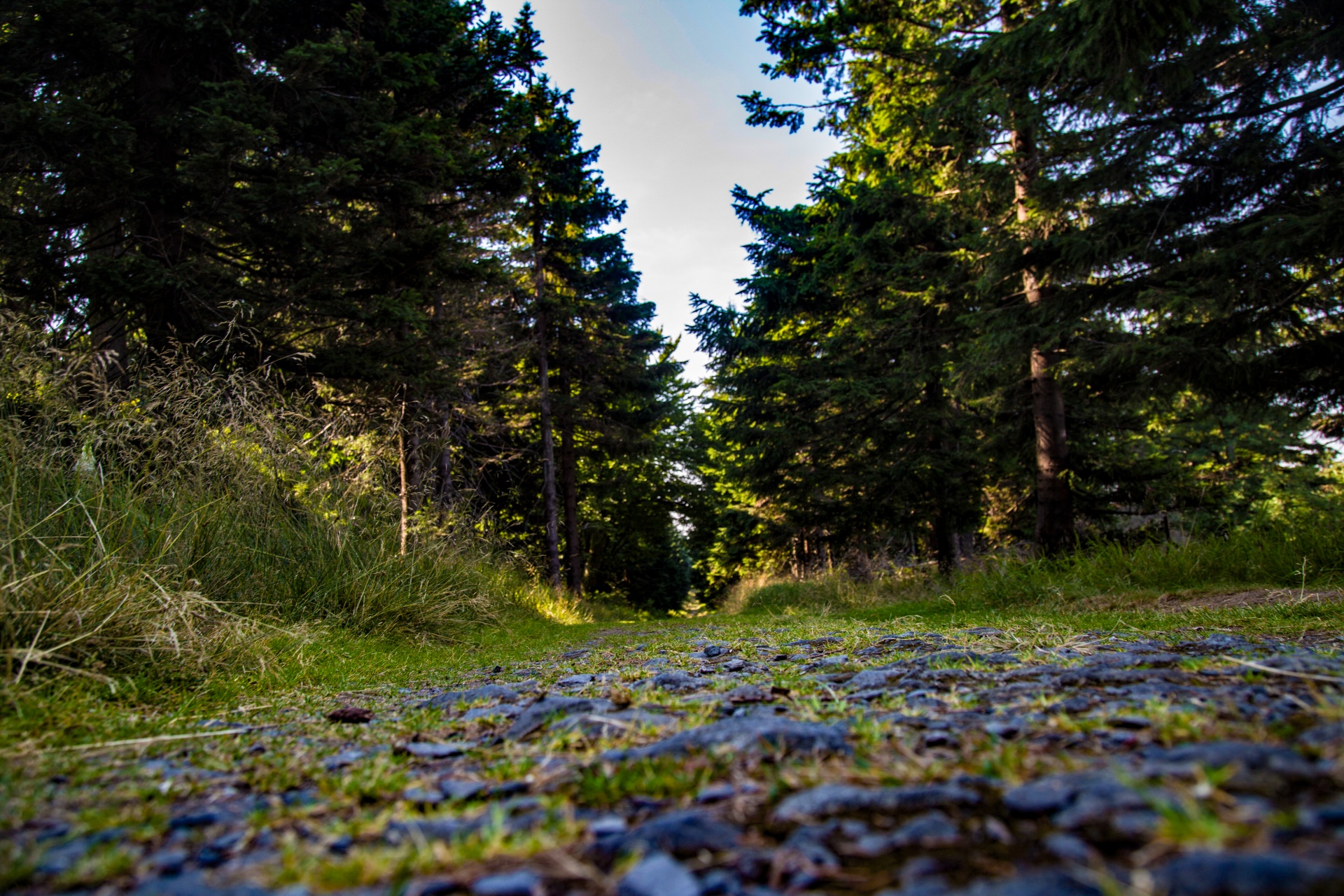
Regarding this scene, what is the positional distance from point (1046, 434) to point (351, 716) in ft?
30.7

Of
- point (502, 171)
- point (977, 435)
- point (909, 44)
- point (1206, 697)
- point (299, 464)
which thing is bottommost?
point (1206, 697)

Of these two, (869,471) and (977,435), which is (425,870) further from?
(977,435)

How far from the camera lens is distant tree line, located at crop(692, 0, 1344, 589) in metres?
5.88

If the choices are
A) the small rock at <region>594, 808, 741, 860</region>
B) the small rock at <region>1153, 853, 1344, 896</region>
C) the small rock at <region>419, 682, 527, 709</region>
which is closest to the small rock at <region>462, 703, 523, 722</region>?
the small rock at <region>419, 682, 527, 709</region>

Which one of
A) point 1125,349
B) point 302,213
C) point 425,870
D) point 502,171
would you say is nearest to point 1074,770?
point 425,870

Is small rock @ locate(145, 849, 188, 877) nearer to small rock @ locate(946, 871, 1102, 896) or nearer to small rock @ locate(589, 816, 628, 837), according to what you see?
small rock @ locate(589, 816, 628, 837)

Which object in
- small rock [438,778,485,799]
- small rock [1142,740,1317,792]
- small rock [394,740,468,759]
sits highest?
small rock [1142,740,1317,792]

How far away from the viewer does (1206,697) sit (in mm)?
1485

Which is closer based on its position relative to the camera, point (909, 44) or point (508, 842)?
point (508, 842)

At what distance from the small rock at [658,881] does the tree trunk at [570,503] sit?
14650 mm

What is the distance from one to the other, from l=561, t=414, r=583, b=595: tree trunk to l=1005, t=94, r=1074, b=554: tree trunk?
33.8ft

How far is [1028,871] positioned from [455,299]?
1337 cm

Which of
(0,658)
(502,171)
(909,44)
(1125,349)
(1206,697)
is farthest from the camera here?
(909,44)

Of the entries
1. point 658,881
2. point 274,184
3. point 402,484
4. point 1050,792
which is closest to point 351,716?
point 658,881
